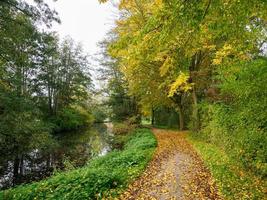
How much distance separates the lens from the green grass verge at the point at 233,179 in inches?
259

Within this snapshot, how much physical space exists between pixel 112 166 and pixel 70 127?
24016 millimetres

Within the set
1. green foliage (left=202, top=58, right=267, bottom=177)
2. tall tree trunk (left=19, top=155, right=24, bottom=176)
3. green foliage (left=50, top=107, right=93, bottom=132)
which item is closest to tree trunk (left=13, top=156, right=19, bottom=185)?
tall tree trunk (left=19, top=155, right=24, bottom=176)

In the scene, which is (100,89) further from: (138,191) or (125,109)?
(138,191)

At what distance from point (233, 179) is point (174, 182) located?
171 cm

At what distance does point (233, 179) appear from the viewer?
7.75m

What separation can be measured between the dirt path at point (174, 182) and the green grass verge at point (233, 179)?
243mm

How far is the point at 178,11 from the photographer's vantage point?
14.9ft

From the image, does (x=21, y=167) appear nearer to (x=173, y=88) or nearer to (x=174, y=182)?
(x=173, y=88)

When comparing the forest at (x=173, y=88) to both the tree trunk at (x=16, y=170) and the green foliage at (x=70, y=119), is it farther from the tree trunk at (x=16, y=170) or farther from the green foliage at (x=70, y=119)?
the green foliage at (x=70, y=119)

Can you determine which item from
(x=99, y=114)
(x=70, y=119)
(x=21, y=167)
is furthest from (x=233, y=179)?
(x=99, y=114)

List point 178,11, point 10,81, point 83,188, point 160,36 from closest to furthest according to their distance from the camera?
point 178,11
point 160,36
point 83,188
point 10,81

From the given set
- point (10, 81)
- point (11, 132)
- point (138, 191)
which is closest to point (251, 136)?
point (138, 191)

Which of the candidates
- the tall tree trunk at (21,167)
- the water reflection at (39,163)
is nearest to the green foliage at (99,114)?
the water reflection at (39,163)

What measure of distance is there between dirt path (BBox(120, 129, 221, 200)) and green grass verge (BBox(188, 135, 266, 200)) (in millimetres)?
243
